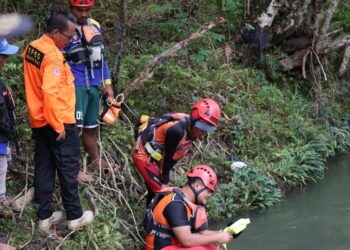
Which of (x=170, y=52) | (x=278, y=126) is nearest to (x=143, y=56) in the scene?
(x=170, y=52)

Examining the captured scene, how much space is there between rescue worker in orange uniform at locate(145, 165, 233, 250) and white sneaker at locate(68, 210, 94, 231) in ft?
1.81

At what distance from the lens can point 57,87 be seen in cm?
461

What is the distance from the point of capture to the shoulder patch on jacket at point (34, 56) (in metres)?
4.62

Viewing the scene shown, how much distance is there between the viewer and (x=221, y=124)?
8.70 m

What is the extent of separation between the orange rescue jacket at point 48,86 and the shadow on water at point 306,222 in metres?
2.51

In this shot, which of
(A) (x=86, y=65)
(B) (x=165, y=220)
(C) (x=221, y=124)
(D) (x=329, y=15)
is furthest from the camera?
(D) (x=329, y=15)

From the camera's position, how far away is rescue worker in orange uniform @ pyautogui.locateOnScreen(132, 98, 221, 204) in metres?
5.20

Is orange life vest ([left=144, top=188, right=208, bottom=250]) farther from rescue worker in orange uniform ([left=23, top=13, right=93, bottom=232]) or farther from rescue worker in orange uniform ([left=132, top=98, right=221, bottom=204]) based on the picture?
rescue worker in orange uniform ([left=23, top=13, right=93, bottom=232])

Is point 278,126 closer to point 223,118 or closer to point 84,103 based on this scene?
point 223,118

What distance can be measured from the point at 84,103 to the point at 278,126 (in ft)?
14.9

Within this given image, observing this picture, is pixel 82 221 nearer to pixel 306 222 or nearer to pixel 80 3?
pixel 80 3

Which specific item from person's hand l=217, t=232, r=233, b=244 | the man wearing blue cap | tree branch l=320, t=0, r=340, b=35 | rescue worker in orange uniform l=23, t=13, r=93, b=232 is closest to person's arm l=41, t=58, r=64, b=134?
rescue worker in orange uniform l=23, t=13, r=93, b=232

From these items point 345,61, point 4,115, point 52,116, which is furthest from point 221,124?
point 4,115

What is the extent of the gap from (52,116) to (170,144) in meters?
1.16
